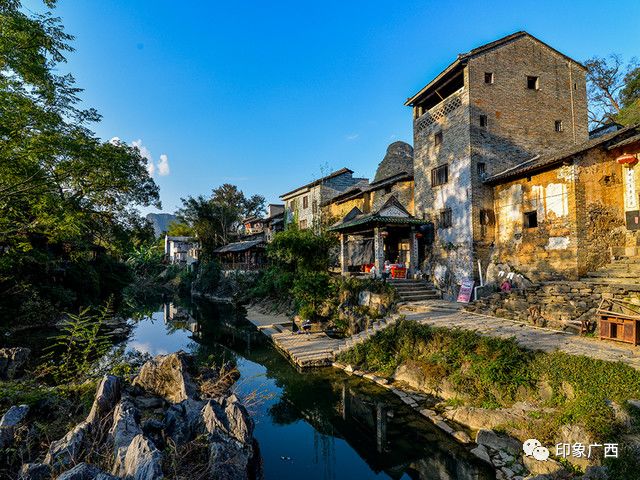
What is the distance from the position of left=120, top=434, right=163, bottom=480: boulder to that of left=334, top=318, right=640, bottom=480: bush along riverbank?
604 centimetres

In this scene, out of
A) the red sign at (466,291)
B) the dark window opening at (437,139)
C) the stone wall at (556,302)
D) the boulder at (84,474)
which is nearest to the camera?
the boulder at (84,474)

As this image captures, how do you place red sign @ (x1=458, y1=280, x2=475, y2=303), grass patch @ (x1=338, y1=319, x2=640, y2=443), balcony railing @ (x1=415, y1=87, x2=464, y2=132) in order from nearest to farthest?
grass patch @ (x1=338, y1=319, x2=640, y2=443) < red sign @ (x1=458, y1=280, x2=475, y2=303) < balcony railing @ (x1=415, y1=87, x2=464, y2=132)

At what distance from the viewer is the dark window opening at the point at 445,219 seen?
58.1 feet

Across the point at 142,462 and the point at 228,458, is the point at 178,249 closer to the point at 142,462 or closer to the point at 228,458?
the point at 228,458

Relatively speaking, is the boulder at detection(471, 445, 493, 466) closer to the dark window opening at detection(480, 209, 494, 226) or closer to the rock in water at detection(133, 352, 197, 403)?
the rock in water at detection(133, 352, 197, 403)

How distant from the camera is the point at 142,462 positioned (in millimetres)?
3879

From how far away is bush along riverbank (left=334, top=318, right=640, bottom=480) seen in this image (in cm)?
551

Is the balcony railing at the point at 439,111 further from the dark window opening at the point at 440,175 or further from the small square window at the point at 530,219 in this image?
the small square window at the point at 530,219

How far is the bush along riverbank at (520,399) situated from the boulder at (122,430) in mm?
6494

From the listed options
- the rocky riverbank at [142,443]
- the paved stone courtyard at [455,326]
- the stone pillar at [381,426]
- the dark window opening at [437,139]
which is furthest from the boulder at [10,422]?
the dark window opening at [437,139]

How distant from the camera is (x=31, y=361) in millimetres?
11141

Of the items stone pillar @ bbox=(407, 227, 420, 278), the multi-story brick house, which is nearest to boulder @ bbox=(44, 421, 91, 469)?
the multi-story brick house

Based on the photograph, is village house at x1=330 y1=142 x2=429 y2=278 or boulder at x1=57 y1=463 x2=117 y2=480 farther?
village house at x1=330 y1=142 x2=429 y2=278

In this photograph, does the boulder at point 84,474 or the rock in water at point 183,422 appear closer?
the boulder at point 84,474
